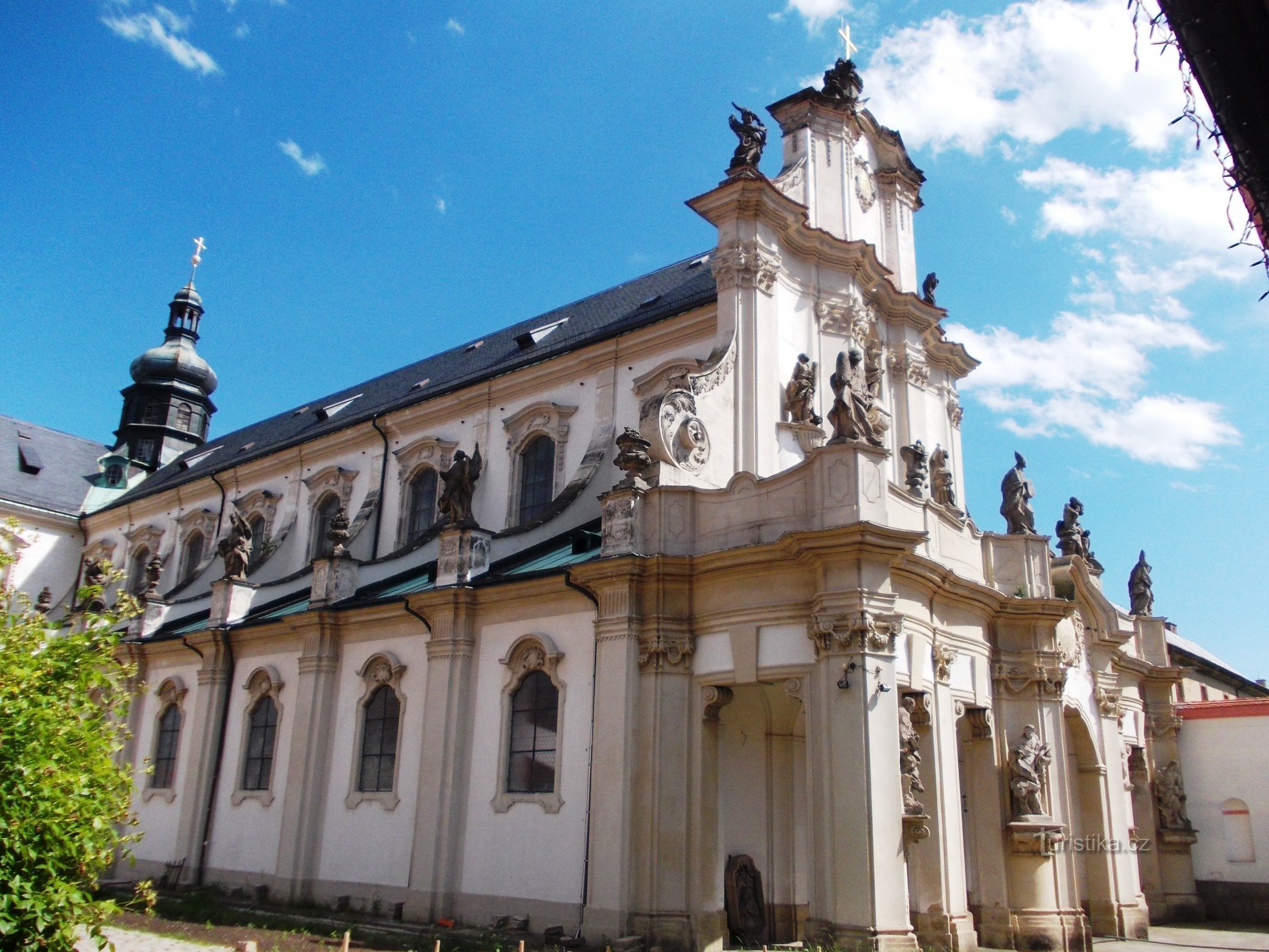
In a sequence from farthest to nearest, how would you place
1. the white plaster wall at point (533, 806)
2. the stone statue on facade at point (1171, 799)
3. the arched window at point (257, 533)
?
the arched window at point (257, 533) < the stone statue on facade at point (1171, 799) < the white plaster wall at point (533, 806)

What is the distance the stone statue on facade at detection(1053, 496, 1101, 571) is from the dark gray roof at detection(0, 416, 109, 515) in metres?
32.8

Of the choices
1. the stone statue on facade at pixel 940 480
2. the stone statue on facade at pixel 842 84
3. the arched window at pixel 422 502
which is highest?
the stone statue on facade at pixel 842 84

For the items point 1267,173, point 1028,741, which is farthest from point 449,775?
point 1267,173

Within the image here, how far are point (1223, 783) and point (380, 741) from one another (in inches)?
766

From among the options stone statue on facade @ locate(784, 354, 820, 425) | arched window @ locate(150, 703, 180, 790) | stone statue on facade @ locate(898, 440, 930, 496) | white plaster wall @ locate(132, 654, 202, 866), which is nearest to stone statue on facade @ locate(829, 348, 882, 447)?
stone statue on facade @ locate(898, 440, 930, 496)

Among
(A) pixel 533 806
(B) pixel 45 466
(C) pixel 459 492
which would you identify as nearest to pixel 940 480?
(C) pixel 459 492

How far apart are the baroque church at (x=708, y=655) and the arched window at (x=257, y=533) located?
942 mm

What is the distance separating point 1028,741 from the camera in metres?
17.8

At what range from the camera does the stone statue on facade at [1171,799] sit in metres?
24.3

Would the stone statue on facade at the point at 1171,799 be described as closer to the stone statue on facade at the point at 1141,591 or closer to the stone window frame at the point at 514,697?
the stone statue on facade at the point at 1141,591

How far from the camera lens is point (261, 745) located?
22.2 meters

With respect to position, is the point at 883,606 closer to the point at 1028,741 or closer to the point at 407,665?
the point at 1028,741

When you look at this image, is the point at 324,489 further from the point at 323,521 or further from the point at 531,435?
the point at 531,435

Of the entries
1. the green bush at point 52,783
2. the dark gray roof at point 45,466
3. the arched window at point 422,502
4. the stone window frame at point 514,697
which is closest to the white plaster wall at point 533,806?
the stone window frame at point 514,697
